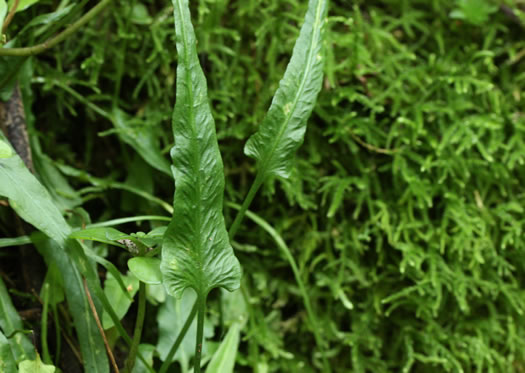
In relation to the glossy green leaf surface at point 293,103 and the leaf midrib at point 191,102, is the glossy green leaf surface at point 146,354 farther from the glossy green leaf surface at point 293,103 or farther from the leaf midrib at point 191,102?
the glossy green leaf surface at point 293,103

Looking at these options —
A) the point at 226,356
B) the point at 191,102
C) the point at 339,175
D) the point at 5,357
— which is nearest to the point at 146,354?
the point at 226,356

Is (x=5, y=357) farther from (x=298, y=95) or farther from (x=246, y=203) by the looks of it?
(x=298, y=95)

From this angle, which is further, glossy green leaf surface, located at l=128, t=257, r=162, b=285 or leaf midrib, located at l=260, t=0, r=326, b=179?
leaf midrib, located at l=260, t=0, r=326, b=179

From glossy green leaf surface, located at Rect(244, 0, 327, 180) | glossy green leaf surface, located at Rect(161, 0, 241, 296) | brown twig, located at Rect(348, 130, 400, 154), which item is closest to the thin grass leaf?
glossy green leaf surface, located at Rect(161, 0, 241, 296)

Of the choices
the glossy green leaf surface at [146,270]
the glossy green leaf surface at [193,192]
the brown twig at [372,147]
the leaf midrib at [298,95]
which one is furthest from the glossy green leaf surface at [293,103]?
the brown twig at [372,147]

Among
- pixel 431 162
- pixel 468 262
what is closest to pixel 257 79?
pixel 431 162

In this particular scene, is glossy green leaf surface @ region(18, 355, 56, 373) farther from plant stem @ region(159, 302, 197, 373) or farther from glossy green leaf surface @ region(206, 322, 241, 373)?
glossy green leaf surface @ region(206, 322, 241, 373)

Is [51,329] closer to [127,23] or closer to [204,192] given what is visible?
[204,192]
